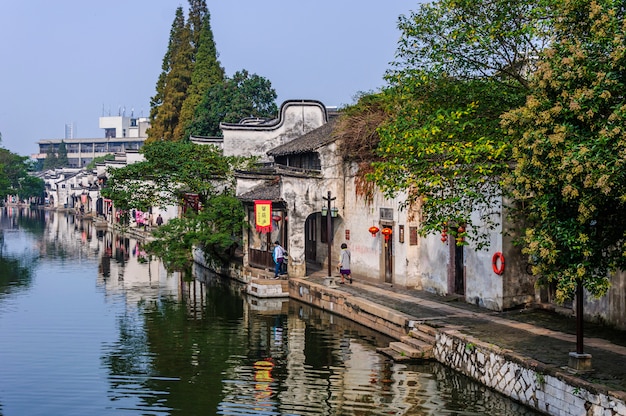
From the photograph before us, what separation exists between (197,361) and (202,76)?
132 feet

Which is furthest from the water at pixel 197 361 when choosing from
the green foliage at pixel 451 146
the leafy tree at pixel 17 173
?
the leafy tree at pixel 17 173

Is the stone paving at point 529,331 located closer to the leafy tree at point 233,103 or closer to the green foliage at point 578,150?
the green foliage at point 578,150

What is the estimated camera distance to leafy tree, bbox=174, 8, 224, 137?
5344cm

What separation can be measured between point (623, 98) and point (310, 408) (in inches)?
284

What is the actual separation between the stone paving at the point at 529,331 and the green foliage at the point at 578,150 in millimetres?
2005

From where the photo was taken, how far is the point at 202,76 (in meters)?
53.9

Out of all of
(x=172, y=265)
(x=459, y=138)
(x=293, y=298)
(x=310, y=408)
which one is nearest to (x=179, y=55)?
(x=172, y=265)

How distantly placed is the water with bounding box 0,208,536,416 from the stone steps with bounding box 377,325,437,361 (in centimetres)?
30

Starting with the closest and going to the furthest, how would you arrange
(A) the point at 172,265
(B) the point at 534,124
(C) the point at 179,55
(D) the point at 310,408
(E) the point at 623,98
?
(E) the point at 623,98, (B) the point at 534,124, (D) the point at 310,408, (A) the point at 172,265, (C) the point at 179,55

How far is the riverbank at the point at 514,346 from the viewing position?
11.2 metres

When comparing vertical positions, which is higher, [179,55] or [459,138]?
[179,55]

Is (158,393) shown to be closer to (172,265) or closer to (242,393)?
(242,393)

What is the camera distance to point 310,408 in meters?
12.8

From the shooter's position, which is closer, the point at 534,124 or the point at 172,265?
the point at 534,124
